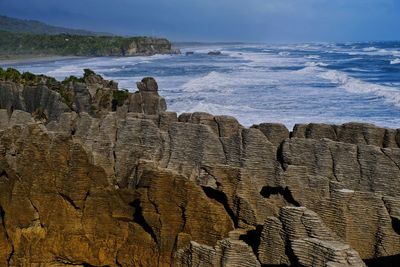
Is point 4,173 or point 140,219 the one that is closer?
point 140,219

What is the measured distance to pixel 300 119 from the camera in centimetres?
2561

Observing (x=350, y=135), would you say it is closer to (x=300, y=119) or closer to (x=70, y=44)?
(x=300, y=119)

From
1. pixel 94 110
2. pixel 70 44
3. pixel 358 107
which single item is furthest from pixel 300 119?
pixel 70 44

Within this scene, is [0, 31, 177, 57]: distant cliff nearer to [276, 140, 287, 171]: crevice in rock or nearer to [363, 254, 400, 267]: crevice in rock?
[276, 140, 287, 171]: crevice in rock

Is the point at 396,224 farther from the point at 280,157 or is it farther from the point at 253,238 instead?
the point at 280,157

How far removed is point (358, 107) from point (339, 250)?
26.4 meters

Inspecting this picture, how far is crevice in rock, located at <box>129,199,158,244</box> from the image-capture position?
7322mm

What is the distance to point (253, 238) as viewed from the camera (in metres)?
6.48

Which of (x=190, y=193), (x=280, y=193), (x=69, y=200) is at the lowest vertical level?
(x=69, y=200)

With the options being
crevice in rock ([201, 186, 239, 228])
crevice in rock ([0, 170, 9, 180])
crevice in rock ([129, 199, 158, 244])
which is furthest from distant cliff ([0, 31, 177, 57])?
crevice in rock ([201, 186, 239, 228])

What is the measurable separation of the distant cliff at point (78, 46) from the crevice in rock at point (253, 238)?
417ft

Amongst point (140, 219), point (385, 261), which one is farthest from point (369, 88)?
point (385, 261)

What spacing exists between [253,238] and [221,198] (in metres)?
0.88

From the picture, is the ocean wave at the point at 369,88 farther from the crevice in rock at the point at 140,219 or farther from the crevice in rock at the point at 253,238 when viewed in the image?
the crevice in rock at the point at 253,238
